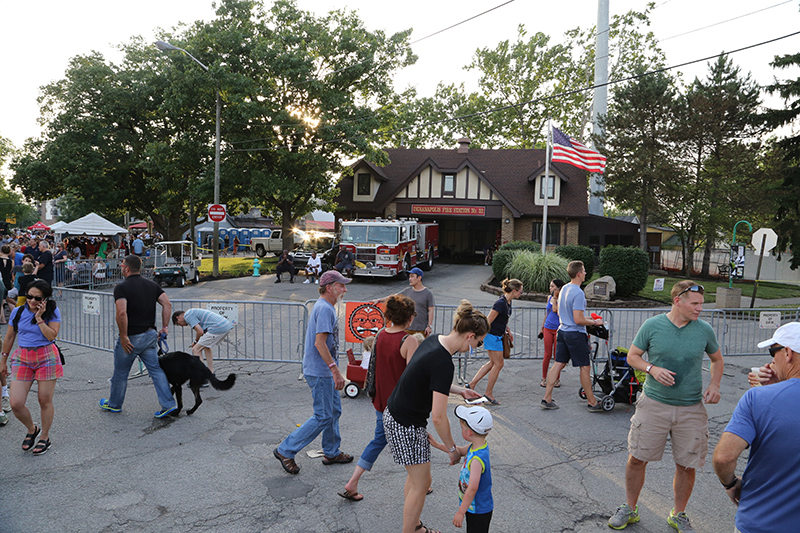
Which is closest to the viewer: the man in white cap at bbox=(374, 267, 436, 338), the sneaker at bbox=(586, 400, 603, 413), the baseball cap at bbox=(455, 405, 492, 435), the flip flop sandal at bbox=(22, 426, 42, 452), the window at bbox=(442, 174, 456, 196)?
the baseball cap at bbox=(455, 405, 492, 435)

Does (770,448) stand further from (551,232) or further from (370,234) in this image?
(551,232)

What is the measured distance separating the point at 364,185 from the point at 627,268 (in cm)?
2190

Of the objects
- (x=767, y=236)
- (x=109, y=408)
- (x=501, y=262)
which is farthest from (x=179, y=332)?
(x=767, y=236)

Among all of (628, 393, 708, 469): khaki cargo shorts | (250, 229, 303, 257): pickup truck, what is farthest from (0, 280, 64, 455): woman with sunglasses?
(250, 229, 303, 257): pickup truck

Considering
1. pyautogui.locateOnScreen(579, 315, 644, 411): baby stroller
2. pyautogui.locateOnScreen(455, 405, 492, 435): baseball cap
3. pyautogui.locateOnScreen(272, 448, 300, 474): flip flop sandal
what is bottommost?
pyautogui.locateOnScreen(272, 448, 300, 474): flip flop sandal

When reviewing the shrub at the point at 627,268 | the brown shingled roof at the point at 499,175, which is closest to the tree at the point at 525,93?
the brown shingled roof at the point at 499,175

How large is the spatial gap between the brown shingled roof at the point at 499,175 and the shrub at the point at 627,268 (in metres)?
15.2

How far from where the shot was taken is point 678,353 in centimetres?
438

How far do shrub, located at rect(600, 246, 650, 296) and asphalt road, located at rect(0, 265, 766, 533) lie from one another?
11134 millimetres

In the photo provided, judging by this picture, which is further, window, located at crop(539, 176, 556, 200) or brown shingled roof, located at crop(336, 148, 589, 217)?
window, located at crop(539, 176, 556, 200)

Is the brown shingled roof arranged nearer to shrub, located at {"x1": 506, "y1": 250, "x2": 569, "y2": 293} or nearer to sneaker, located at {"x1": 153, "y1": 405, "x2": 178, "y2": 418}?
shrub, located at {"x1": 506, "y1": 250, "x2": 569, "y2": 293}

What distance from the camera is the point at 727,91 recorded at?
28.4 meters

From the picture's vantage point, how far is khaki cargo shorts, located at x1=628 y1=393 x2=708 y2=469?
170 inches

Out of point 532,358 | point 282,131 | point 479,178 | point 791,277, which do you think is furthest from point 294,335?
point 791,277
